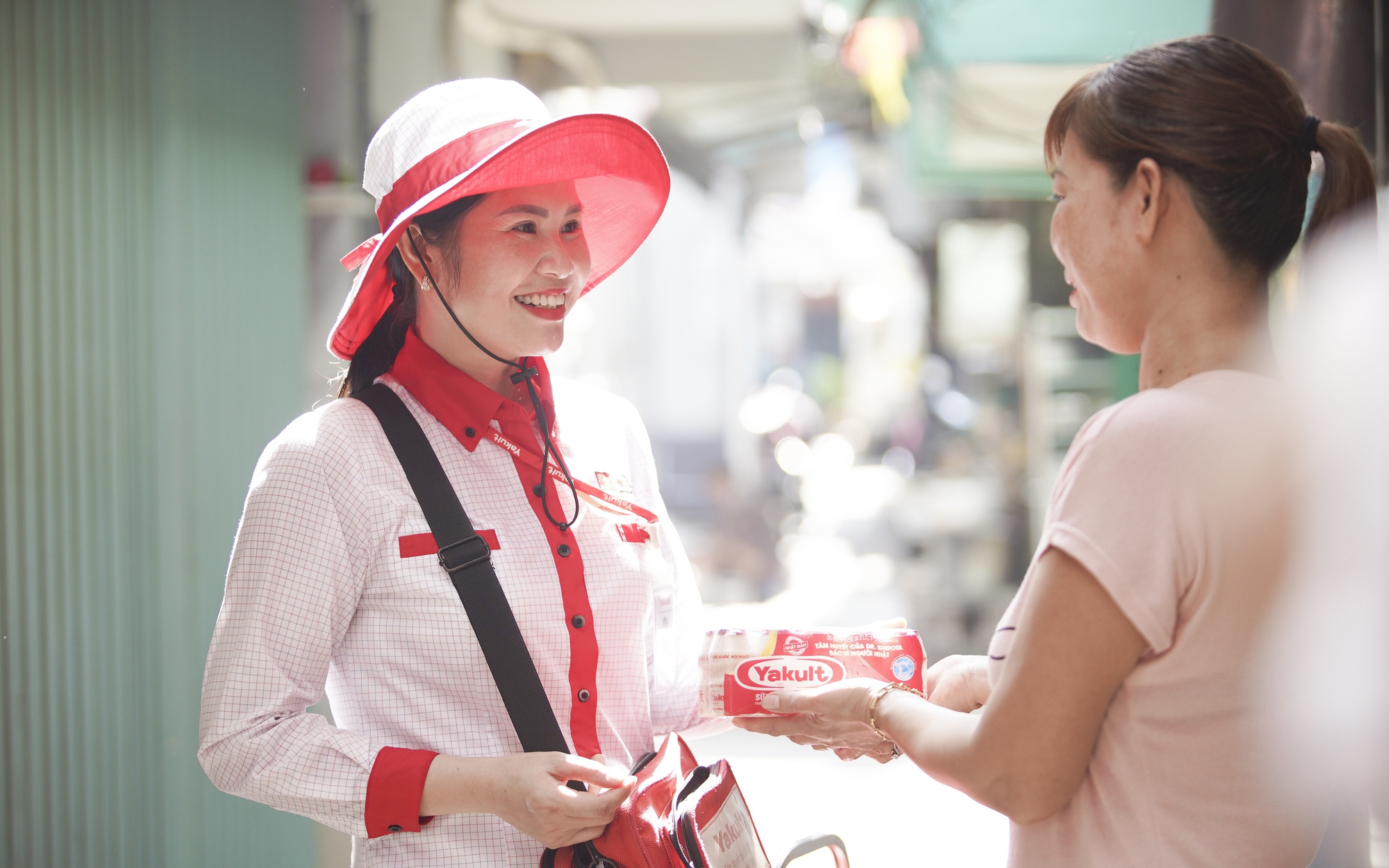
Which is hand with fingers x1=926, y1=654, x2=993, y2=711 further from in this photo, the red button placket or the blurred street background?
the red button placket

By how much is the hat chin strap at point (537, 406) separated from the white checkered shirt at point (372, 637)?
4 cm

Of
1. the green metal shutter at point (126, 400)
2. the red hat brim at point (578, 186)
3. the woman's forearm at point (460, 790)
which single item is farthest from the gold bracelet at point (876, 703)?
the green metal shutter at point (126, 400)

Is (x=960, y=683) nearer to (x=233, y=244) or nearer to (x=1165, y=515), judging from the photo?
(x=1165, y=515)

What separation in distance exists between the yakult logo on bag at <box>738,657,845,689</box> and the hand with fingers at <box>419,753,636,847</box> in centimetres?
30

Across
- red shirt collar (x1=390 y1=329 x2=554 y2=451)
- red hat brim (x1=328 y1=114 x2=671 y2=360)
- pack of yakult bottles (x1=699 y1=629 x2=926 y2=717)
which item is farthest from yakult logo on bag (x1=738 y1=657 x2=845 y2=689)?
red hat brim (x1=328 y1=114 x2=671 y2=360)

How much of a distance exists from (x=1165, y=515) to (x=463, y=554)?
0.89 meters

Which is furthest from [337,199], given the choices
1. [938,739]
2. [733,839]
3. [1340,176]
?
[1340,176]

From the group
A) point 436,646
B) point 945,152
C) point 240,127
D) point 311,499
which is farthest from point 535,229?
point 945,152

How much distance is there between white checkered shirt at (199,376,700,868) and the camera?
1.32m

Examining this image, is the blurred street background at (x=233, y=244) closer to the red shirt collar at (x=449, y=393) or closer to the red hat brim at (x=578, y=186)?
the red hat brim at (x=578, y=186)

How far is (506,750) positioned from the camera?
1442mm

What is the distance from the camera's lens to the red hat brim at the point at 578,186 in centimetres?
145

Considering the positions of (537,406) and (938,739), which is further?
(537,406)

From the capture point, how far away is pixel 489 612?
55.0 inches
